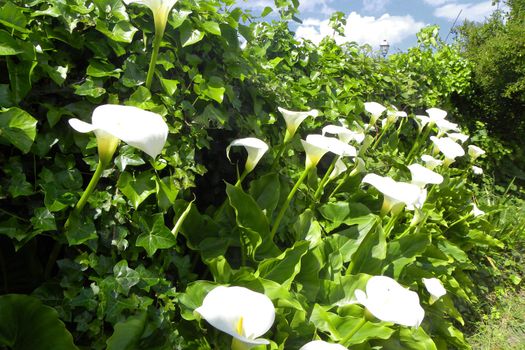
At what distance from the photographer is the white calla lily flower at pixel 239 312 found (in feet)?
2.88

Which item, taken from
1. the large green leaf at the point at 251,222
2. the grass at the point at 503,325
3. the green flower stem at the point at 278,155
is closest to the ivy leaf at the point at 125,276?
the large green leaf at the point at 251,222

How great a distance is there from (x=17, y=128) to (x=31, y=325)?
19.2 inches

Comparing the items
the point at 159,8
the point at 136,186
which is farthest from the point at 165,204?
the point at 159,8

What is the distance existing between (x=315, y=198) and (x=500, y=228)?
2769 mm

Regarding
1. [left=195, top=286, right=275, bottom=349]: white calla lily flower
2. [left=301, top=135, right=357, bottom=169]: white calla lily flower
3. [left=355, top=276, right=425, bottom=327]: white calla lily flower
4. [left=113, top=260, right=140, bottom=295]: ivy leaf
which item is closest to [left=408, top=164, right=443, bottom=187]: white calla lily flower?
[left=301, top=135, right=357, bottom=169]: white calla lily flower

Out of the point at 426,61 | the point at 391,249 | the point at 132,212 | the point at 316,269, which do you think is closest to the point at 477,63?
the point at 426,61

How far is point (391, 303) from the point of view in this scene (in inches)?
46.3

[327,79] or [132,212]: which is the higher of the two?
[327,79]

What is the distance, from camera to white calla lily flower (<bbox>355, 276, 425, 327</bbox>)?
1.12 m

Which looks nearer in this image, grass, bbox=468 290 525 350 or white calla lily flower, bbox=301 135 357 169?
white calla lily flower, bbox=301 135 357 169

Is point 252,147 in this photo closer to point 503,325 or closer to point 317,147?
point 317,147

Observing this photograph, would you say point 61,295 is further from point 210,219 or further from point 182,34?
point 182,34

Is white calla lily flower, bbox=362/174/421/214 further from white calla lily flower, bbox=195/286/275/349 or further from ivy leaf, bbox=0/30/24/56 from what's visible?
ivy leaf, bbox=0/30/24/56

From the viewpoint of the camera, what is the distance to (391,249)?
2008 millimetres
